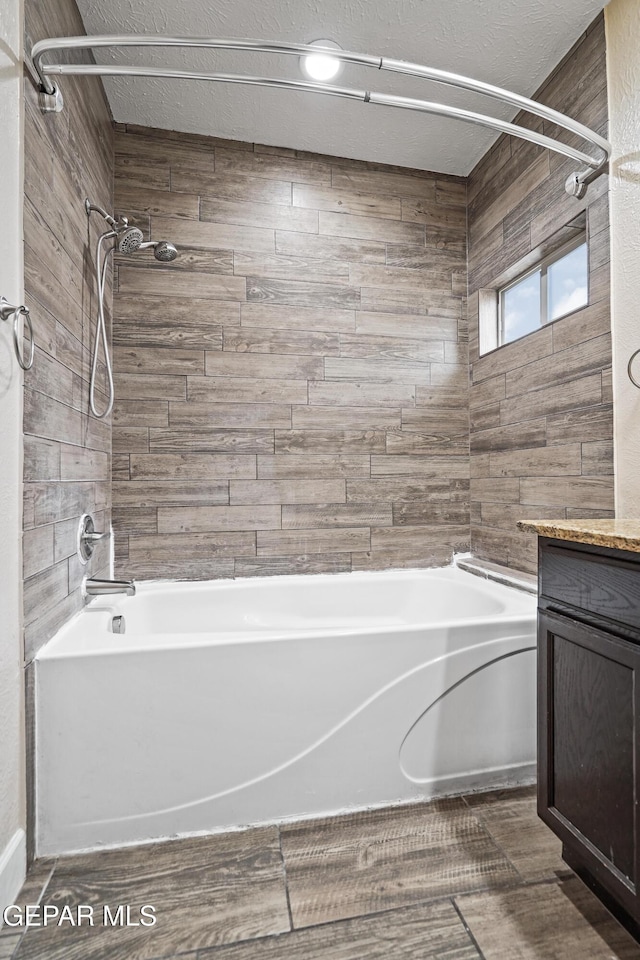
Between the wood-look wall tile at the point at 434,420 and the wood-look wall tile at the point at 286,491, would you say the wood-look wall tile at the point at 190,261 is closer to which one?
the wood-look wall tile at the point at 286,491

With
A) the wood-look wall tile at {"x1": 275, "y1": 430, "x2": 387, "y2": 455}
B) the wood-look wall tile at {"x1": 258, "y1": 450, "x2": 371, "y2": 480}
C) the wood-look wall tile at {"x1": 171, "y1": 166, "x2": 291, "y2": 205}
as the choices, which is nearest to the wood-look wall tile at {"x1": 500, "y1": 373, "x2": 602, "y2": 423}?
the wood-look wall tile at {"x1": 275, "y1": 430, "x2": 387, "y2": 455}

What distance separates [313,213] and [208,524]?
1.65m

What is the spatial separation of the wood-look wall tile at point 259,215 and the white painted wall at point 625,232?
1333 mm

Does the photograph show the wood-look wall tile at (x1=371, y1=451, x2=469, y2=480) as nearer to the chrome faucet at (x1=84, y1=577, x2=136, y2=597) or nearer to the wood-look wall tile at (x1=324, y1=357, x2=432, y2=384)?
the wood-look wall tile at (x1=324, y1=357, x2=432, y2=384)

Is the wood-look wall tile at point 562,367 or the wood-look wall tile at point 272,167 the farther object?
the wood-look wall tile at point 272,167

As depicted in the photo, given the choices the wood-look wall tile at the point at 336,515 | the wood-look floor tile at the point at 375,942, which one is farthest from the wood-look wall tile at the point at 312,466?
the wood-look floor tile at the point at 375,942

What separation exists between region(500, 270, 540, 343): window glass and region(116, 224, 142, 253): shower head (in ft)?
5.73

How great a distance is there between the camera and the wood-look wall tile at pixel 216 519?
2422 millimetres

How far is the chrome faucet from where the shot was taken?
1.92 metres

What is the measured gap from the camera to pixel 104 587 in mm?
1938

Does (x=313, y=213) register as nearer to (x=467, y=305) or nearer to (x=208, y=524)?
(x=467, y=305)

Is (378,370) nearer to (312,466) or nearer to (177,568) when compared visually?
(312,466)

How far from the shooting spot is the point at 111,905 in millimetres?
1248

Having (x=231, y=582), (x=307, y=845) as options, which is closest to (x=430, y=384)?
(x=231, y=582)
